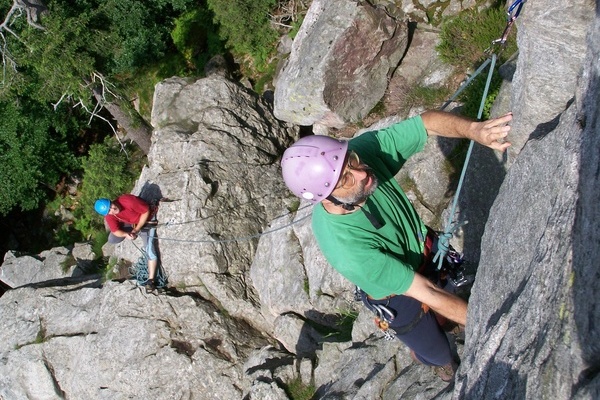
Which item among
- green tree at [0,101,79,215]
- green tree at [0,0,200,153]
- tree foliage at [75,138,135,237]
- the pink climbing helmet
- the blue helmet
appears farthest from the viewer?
green tree at [0,101,79,215]

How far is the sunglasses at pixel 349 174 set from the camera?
165 inches

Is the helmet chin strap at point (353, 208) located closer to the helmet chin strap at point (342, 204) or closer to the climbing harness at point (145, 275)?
the helmet chin strap at point (342, 204)

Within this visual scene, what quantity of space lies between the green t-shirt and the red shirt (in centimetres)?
703

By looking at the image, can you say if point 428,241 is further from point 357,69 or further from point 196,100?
point 196,100

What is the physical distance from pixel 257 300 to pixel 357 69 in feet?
14.7

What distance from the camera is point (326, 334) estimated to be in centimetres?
945

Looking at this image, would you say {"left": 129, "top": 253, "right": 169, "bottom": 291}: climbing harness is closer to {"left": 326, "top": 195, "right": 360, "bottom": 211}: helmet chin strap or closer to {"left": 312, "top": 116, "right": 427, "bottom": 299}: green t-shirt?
{"left": 312, "top": 116, "right": 427, "bottom": 299}: green t-shirt

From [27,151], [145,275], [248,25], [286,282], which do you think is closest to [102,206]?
[145,275]

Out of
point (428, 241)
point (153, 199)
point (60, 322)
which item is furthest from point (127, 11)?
point (428, 241)

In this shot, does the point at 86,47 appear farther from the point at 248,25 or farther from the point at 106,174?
the point at 106,174

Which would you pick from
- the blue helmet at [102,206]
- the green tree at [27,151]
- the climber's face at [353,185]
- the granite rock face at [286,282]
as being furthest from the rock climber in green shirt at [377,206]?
the green tree at [27,151]

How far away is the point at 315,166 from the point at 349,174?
0.24m

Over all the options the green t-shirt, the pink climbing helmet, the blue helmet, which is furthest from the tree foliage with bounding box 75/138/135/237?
the pink climbing helmet

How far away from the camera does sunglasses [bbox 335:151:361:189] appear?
4.19 m
